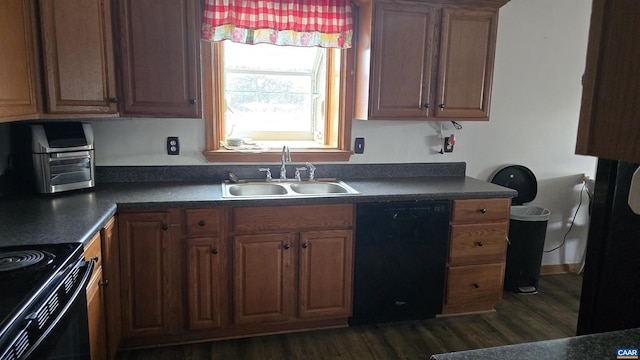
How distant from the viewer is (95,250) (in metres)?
1.90

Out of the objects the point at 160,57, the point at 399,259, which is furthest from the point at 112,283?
the point at 399,259

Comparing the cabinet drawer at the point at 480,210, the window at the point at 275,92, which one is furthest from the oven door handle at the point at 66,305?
the cabinet drawer at the point at 480,210

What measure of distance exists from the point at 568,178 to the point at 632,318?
2.61 metres

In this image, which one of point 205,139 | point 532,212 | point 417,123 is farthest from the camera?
point 532,212

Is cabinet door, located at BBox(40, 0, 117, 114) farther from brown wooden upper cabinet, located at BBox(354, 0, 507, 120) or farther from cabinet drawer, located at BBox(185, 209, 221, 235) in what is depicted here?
brown wooden upper cabinet, located at BBox(354, 0, 507, 120)

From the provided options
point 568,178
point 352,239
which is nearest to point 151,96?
point 352,239

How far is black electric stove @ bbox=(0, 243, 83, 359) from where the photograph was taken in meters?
1.11

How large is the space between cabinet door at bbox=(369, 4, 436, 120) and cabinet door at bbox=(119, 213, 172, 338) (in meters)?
1.44

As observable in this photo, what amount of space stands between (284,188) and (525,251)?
1825mm

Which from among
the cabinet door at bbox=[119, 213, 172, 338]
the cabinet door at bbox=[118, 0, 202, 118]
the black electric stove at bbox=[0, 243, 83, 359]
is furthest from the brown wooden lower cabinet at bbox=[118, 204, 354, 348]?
the black electric stove at bbox=[0, 243, 83, 359]

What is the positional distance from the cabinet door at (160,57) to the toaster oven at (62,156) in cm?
28

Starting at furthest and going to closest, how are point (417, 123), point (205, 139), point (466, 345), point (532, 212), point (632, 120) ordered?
point (532, 212), point (417, 123), point (205, 139), point (466, 345), point (632, 120)

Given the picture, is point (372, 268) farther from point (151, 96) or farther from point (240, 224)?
point (151, 96)

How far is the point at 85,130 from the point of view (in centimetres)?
243
